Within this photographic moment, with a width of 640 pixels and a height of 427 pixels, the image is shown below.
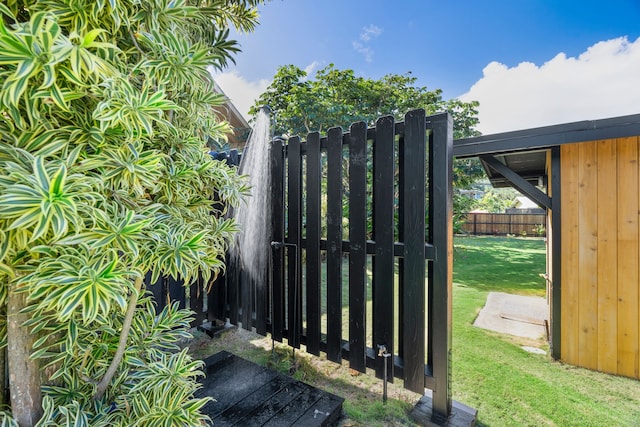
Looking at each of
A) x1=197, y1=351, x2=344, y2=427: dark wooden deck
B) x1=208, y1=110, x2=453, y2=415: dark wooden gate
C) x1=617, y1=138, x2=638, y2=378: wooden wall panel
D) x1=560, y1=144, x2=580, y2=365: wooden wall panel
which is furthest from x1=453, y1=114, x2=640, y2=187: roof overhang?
x1=197, y1=351, x2=344, y2=427: dark wooden deck

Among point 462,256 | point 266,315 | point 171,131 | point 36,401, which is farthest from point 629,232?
point 462,256

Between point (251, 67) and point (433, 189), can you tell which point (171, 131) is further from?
point (251, 67)

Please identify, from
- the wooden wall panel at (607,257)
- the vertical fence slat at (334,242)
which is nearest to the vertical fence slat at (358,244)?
the vertical fence slat at (334,242)

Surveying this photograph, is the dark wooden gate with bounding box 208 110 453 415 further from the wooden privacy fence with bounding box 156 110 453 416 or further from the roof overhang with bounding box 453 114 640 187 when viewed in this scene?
the roof overhang with bounding box 453 114 640 187

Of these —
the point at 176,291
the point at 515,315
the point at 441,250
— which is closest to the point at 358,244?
the point at 441,250

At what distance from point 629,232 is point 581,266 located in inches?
19.9

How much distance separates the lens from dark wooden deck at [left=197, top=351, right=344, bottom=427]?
6.27 feet

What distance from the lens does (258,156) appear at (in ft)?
9.63

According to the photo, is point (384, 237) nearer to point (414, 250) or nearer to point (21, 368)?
point (414, 250)

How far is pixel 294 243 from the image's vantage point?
2688mm

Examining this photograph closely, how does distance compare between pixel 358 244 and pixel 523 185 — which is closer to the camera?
pixel 358 244

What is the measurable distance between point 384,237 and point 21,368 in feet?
6.58

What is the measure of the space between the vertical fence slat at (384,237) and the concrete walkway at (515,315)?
242 cm

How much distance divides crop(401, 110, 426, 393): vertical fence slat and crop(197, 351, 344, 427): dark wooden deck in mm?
608
